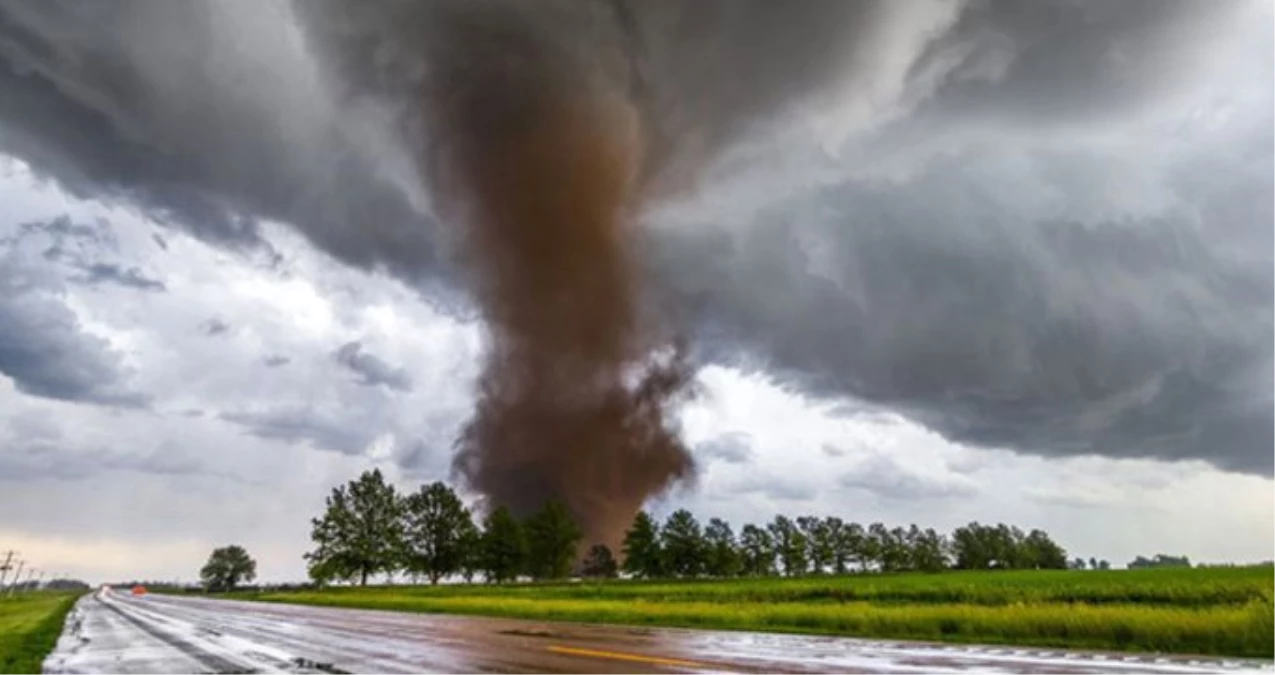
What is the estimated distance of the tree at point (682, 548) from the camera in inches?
4855

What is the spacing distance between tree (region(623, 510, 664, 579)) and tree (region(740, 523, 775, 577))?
24592 mm

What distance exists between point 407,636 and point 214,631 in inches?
387

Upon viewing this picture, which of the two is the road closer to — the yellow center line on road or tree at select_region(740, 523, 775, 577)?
the yellow center line on road

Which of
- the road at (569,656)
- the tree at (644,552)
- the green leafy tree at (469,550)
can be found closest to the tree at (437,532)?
the green leafy tree at (469,550)

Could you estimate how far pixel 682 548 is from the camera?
12412cm

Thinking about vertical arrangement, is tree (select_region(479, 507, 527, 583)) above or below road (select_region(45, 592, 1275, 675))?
above

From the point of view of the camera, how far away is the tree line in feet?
319

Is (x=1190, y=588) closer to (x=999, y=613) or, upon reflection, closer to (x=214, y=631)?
(x=999, y=613)

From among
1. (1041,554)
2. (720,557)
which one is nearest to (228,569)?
(720,557)

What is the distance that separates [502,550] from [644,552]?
83.3 feet

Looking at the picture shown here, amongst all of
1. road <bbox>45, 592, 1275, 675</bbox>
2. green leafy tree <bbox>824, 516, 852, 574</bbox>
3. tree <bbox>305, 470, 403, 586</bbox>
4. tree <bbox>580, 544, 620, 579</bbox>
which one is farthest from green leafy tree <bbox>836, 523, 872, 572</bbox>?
road <bbox>45, 592, 1275, 675</bbox>

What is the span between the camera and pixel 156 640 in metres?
21.4

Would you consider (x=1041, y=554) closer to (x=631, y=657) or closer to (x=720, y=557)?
(x=720, y=557)

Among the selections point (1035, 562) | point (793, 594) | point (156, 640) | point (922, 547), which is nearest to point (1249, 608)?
point (156, 640)
